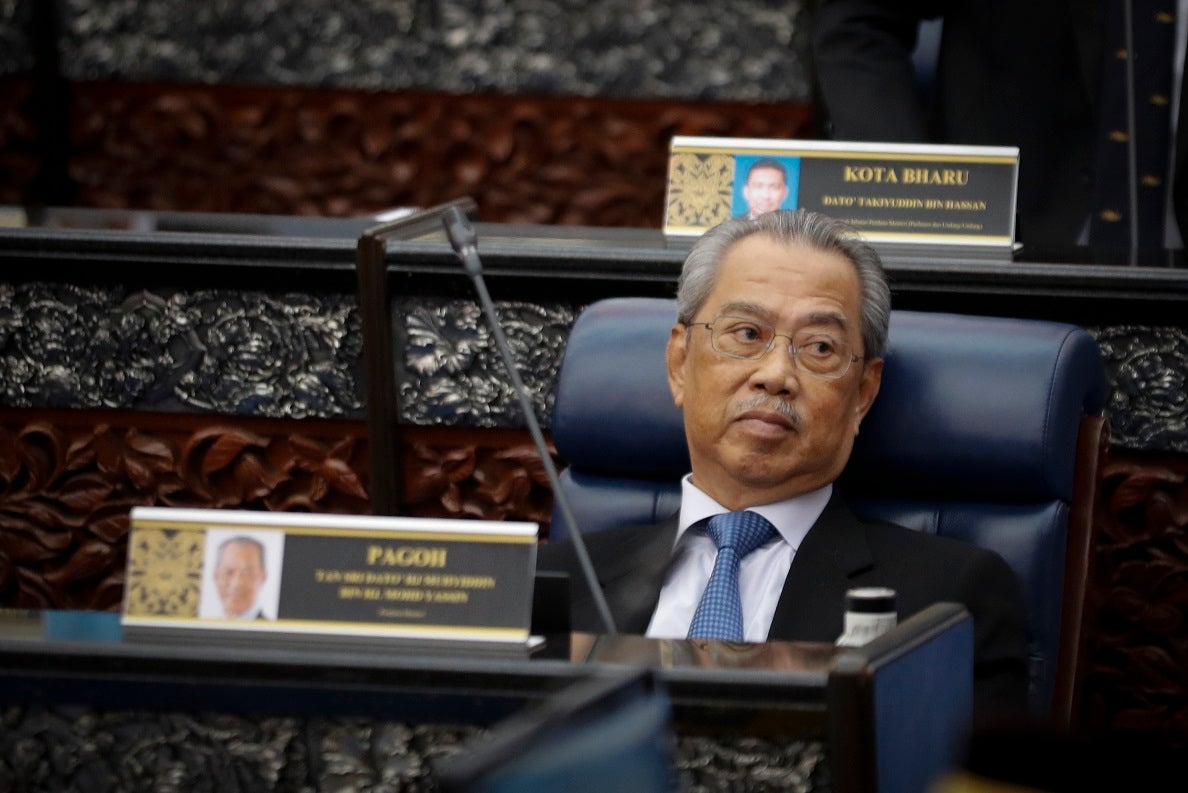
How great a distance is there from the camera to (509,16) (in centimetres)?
411

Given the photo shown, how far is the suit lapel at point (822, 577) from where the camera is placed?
1.73m

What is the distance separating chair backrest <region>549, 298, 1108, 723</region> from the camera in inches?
71.9

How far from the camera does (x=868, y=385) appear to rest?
74.4 inches

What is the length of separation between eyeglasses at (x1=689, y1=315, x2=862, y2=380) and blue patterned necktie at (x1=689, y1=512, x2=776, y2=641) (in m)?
0.18

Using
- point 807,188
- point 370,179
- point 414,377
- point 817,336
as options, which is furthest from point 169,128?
point 817,336

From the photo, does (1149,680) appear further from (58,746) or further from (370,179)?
(370,179)

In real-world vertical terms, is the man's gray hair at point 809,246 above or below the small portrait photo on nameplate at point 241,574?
above

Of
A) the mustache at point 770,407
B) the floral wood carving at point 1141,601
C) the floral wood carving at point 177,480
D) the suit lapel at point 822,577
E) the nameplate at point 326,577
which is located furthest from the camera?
the floral wood carving at point 177,480

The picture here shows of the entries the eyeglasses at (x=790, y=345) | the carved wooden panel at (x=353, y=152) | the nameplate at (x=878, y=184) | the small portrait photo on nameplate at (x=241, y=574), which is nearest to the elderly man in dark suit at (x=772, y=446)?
the eyeglasses at (x=790, y=345)

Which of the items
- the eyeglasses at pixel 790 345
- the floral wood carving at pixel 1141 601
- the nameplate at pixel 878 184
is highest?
the nameplate at pixel 878 184

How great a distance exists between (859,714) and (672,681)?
13 cm

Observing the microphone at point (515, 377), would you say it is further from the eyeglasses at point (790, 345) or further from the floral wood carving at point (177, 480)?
the floral wood carving at point (177, 480)

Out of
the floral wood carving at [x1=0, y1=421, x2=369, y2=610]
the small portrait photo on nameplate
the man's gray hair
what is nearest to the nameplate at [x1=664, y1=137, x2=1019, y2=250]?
the man's gray hair

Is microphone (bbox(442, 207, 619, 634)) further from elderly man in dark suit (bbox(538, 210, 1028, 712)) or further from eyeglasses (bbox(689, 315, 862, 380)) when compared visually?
eyeglasses (bbox(689, 315, 862, 380))
